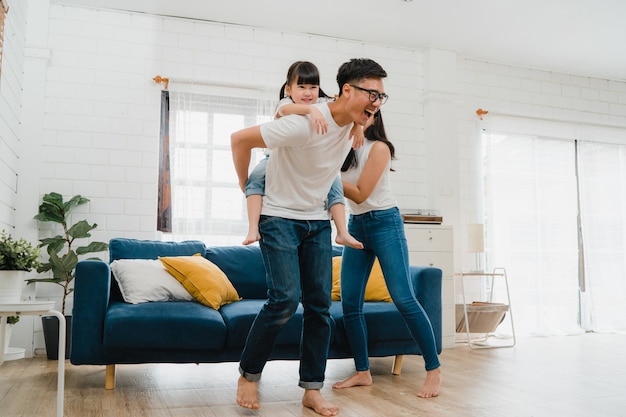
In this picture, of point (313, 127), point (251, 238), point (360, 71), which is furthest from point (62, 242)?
point (360, 71)

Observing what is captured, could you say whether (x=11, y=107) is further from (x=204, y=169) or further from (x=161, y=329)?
(x=161, y=329)

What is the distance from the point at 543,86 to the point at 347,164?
4.27 metres

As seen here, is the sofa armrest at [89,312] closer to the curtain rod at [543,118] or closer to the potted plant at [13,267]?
the potted plant at [13,267]

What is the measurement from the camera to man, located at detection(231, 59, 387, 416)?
208cm

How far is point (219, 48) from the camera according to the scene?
491 cm

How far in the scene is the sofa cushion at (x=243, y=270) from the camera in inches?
139

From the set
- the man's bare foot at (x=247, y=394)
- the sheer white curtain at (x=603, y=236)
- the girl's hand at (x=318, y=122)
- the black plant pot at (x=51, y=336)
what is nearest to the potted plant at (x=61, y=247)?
the black plant pot at (x=51, y=336)

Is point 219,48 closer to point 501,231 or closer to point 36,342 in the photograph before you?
point 36,342

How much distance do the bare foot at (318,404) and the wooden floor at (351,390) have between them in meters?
0.03

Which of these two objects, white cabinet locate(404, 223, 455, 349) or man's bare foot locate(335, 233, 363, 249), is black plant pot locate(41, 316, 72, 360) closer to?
man's bare foot locate(335, 233, 363, 249)

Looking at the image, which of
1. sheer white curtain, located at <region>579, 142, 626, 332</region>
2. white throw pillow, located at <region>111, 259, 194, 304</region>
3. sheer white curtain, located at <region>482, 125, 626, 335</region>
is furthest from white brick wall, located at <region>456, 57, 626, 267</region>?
white throw pillow, located at <region>111, 259, 194, 304</region>

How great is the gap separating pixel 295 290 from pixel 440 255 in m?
2.76

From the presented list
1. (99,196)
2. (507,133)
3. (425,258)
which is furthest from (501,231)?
(99,196)

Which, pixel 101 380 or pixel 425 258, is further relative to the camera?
pixel 425 258
